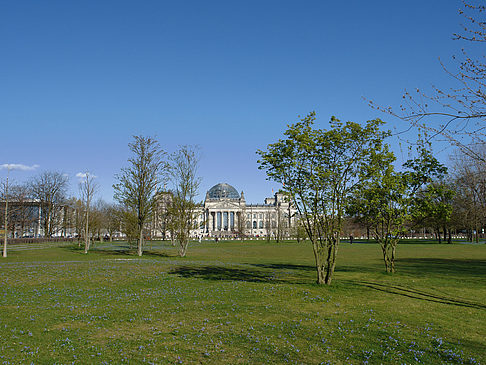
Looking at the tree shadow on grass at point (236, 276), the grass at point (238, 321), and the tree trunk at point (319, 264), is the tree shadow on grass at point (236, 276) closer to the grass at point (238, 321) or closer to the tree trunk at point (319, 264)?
the grass at point (238, 321)

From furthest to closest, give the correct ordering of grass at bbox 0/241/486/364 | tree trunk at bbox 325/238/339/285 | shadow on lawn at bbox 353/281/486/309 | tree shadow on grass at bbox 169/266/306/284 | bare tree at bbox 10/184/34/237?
1. bare tree at bbox 10/184/34/237
2. tree shadow on grass at bbox 169/266/306/284
3. tree trunk at bbox 325/238/339/285
4. shadow on lawn at bbox 353/281/486/309
5. grass at bbox 0/241/486/364

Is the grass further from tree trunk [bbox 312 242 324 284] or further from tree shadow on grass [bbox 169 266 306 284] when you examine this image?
tree trunk [bbox 312 242 324 284]

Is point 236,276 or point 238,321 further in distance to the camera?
point 236,276

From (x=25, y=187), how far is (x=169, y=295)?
81.8 m

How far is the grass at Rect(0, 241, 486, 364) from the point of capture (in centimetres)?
902

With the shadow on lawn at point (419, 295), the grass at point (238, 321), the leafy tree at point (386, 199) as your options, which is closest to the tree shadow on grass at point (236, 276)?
the grass at point (238, 321)

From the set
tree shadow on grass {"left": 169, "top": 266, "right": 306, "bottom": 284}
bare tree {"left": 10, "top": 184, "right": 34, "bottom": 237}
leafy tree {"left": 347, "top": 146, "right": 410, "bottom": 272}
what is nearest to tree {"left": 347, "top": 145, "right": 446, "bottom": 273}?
leafy tree {"left": 347, "top": 146, "right": 410, "bottom": 272}

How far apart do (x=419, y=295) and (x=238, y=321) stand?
391 inches

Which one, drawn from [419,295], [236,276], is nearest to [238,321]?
[419,295]

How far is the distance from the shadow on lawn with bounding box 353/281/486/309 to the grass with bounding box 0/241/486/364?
0.17ft

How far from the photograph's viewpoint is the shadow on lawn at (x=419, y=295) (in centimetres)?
1510

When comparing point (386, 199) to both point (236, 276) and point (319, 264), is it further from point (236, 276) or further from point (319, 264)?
point (236, 276)

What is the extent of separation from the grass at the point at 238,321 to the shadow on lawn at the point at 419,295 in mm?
51

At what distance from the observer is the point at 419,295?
55.9 feet
